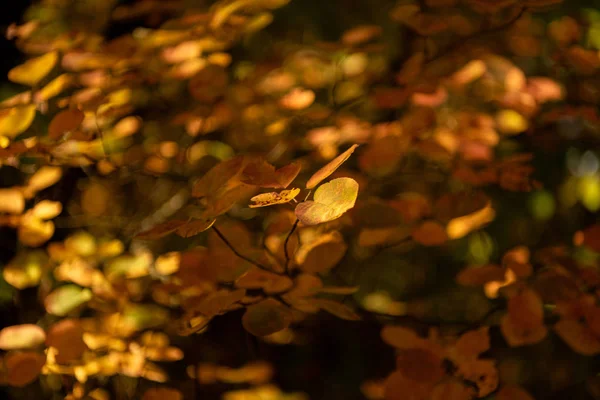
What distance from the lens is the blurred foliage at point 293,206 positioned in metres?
0.90

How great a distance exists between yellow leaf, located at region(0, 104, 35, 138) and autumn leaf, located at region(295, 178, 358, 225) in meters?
0.65

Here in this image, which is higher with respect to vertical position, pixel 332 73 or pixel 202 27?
Result: pixel 202 27

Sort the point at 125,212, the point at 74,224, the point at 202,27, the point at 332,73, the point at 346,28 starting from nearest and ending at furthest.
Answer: the point at 202,27
the point at 74,224
the point at 332,73
the point at 125,212
the point at 346,28

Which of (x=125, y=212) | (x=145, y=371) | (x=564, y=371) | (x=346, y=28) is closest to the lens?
(x=145, y=371)

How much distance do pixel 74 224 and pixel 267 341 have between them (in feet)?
2.51

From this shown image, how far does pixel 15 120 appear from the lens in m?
0.94

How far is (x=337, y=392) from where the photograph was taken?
1833 mm

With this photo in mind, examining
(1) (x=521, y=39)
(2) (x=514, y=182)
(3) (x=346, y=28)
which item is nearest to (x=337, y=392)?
(2) (x=514, y=182)

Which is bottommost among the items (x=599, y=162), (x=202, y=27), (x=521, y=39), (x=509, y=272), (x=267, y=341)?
(x=267, y=341)

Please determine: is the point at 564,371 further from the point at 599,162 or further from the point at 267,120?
the point at 267,120

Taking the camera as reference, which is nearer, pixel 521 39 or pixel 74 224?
pixel 521 39

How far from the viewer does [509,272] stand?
113 cm

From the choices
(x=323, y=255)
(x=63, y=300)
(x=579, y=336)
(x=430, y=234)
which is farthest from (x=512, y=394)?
(x=63, y=300)

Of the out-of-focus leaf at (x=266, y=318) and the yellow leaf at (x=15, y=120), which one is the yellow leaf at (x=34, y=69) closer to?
the yellow leaf at (x=15, y=120)
